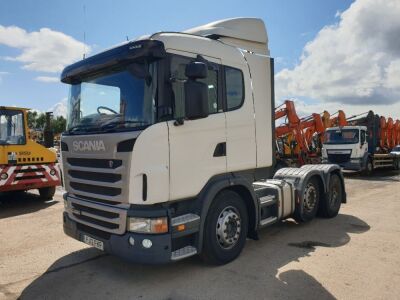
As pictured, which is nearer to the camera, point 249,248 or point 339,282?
point 339,282

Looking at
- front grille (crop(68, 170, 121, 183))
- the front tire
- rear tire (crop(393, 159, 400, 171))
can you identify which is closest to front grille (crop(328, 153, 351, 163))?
rear tire (crop(393, 159, 400, 171))

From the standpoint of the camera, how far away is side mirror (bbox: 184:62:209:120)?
4109 millimetres

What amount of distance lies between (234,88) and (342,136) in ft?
45.5

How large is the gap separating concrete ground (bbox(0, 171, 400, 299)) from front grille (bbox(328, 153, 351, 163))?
1058 cm

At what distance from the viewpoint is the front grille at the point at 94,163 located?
4.22 meters

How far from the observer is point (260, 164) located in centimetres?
563

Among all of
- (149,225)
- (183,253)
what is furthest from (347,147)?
(149,225)

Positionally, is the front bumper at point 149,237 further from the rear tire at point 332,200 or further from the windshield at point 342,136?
the windshield at point 342,136

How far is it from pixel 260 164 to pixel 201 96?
191 cm

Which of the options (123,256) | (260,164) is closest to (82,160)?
(123,256)

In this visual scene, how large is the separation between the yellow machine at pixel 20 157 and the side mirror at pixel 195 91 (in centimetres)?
575

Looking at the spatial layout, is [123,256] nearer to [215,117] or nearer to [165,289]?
[165,289]

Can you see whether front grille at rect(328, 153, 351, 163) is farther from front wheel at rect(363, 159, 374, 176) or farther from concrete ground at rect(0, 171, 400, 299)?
concrete ground at rect(0, 171, 400, 299)

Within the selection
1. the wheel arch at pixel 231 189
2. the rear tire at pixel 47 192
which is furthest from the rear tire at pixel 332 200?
the rear tire at pixel 47 192
